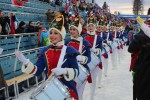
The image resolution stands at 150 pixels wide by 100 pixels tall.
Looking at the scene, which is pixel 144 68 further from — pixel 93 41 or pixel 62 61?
pixel 93 41

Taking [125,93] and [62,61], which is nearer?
[62,61]

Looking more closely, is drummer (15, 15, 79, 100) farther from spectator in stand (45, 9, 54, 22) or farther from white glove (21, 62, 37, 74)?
Result: spectator in stand (45, 9, 54, 22)

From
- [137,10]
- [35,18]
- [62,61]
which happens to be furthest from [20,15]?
[137,10]

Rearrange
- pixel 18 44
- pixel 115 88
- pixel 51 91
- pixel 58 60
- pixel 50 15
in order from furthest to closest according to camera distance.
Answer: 1. pixel 50 15
2. pixel 18 44
3. pixel 115 88
4. pixel 58 60
5. pixel 51 91

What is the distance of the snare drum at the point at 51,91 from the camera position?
10.1ft

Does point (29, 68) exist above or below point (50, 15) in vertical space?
below

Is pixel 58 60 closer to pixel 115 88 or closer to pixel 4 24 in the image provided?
pixel 115 88

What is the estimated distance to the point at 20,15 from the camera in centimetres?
1218

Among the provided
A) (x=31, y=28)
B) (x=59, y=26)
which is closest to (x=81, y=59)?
(x=59, y=26)

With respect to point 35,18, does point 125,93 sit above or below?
below

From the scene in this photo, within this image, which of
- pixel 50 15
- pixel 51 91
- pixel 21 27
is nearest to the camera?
pixel 51 91

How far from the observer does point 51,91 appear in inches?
123

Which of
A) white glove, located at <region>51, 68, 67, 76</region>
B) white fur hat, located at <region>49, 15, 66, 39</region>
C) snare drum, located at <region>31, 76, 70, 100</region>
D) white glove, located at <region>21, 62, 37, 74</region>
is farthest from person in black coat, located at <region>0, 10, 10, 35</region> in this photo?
snare drum, located at <region>31, 76, 70, 100</region>

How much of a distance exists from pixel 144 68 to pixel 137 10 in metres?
84.8
